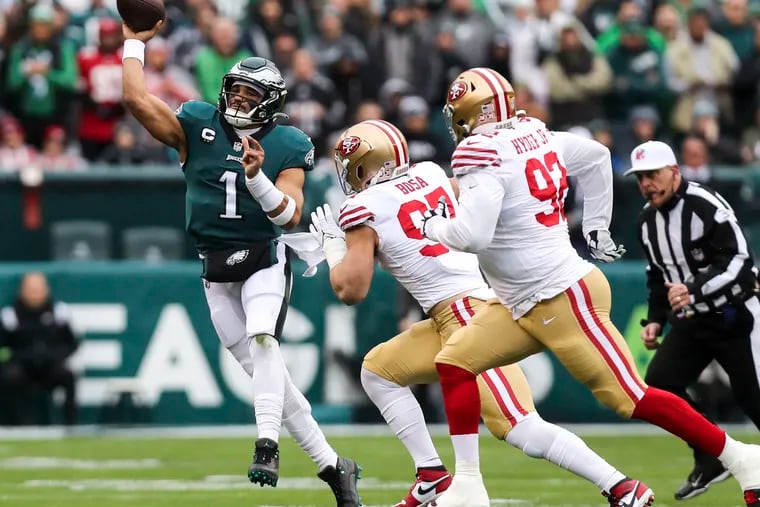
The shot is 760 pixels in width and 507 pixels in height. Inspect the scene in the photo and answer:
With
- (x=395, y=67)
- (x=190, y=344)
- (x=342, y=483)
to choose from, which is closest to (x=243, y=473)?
(x=342, y=483)

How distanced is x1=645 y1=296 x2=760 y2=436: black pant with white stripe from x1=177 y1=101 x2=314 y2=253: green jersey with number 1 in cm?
214

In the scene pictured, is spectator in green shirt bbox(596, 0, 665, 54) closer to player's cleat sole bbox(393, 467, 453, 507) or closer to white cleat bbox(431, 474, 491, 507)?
player's cleat sole bbox(393, 467, 453, 507)

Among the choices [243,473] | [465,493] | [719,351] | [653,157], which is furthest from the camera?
[243,473]

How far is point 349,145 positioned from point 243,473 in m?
3.03

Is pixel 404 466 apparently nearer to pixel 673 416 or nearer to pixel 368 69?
pixel 673 416

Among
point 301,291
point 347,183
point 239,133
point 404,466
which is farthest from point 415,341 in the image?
point 301,291

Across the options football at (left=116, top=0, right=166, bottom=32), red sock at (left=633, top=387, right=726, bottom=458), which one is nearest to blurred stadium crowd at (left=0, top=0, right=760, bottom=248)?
football at (left=116, top=0, right=166, bottom=32)

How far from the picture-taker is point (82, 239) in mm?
12445

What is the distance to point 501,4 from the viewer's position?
15617mm

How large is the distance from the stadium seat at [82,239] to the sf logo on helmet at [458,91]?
628cm

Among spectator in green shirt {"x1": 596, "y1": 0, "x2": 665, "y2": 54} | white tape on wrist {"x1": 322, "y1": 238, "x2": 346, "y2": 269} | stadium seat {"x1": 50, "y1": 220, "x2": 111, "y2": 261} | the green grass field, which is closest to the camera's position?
white tape on wrist {"x1": 322, "y1": 238, "x2": 346, "y2": 269}

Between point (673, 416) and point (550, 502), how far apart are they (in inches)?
57.5

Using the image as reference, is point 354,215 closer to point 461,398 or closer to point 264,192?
point 264,192

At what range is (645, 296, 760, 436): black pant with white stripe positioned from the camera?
307 inches
